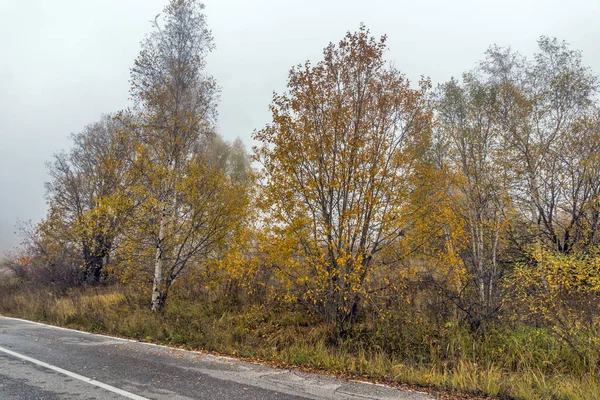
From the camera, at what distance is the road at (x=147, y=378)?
5.00 meters

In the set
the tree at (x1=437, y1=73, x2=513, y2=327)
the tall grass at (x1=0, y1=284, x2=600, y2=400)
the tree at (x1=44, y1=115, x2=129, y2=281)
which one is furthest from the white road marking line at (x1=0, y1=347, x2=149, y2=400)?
the tree at (x1=44, y1=115, x2=129, y2=281)

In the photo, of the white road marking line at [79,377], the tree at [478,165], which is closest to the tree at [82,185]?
the white road marking line at [79,377]

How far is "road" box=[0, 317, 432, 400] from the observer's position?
16.4 feet

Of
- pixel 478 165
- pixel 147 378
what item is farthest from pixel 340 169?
pixel 478 165

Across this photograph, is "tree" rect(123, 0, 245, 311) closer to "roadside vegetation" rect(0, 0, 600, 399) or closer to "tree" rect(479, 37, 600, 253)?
"roadside vegetation" rect(0, 0, 600, 399)

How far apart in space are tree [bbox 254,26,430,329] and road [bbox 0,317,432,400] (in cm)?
239

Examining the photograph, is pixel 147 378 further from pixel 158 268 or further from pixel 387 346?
pixel 158 268

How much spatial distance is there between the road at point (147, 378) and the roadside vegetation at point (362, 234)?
94cm

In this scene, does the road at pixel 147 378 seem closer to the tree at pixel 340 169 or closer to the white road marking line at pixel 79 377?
the white road marking line at pixel 79 377

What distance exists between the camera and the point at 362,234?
8.23 metres

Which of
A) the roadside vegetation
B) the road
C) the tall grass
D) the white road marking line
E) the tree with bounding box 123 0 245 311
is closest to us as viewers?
the white road marking line

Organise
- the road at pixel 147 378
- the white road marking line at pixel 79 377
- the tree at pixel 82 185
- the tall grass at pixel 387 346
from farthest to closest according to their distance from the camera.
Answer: the tree at pixel 82 185
the tall grass at pixel 387 346
the road at pixel 147 378
the white road marking line at pixel 79 377

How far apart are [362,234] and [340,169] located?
1669mm

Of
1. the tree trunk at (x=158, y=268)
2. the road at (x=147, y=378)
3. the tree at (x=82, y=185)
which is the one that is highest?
the tree at (x=82, y=185)
